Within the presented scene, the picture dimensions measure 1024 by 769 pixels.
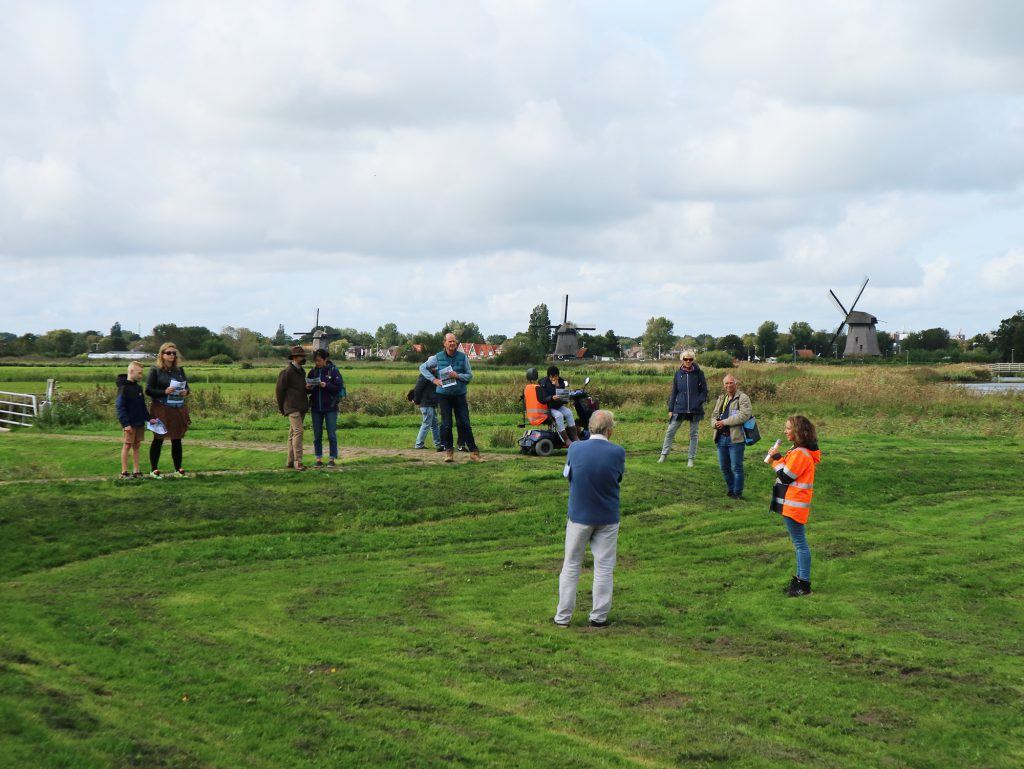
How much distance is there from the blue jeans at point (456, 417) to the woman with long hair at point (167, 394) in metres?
4.84

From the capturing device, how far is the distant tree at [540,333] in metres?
114

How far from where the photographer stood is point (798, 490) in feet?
34.0

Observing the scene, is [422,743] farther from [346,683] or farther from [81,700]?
[81,700]

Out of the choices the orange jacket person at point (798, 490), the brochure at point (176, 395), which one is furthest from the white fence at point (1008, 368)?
the brochure at point (176, 395)

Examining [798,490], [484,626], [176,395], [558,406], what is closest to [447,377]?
[558,406]

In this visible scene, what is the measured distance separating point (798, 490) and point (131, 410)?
34.6 ft

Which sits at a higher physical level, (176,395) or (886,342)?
(886,342)

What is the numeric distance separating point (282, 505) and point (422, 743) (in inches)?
340

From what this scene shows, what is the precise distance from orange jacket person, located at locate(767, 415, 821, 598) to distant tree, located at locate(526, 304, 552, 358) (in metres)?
99.8

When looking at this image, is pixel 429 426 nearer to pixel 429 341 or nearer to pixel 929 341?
pixel 429 341

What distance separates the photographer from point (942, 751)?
635 cm

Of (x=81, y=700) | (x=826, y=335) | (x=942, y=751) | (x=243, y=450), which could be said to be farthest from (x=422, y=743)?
(x=826, y=335)

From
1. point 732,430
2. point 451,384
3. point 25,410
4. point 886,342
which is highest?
point 886,342

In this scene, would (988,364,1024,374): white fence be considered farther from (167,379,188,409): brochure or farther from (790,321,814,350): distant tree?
(167,379,188,409): brochure
